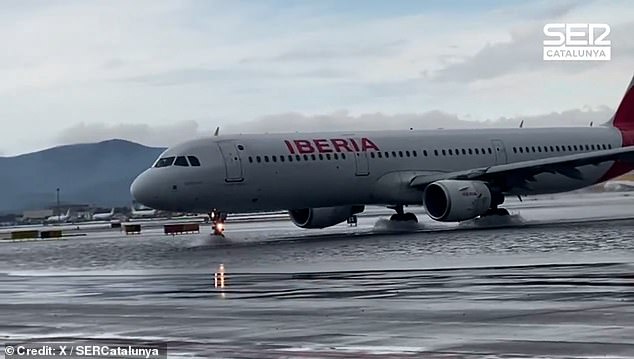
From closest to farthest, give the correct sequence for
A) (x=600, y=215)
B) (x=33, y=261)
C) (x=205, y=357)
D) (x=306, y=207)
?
(x=205, y=357)
(x=33, y=261)
(x=306, y=207)
(x=600, y=215)

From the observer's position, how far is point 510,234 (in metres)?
39.3

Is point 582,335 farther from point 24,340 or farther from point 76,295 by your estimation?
point 76,295

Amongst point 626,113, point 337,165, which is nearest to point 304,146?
point 337,165

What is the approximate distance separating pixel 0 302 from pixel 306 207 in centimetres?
2416

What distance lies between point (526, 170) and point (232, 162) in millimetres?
10106

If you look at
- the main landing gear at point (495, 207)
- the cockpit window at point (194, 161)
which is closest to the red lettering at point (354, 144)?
the main landing gear at point (495, 207)

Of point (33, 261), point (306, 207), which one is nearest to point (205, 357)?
point (33, 261)

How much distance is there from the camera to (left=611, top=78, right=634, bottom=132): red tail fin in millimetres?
54500

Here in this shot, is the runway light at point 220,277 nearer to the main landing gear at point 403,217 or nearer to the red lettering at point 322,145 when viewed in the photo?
the red lettering at point 322,145

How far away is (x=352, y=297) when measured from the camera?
67.5ft

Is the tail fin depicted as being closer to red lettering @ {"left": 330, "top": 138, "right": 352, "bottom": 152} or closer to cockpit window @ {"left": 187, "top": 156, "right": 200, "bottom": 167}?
red lettering @ {"left": 330, "top": 138, "right": 352, "bottom": 152}

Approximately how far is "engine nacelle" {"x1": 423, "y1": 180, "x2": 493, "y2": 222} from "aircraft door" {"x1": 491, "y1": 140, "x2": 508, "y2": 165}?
4.63 meters

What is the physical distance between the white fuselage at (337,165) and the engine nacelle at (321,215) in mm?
1045

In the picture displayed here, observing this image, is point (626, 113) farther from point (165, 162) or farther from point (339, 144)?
point (165, 162)
